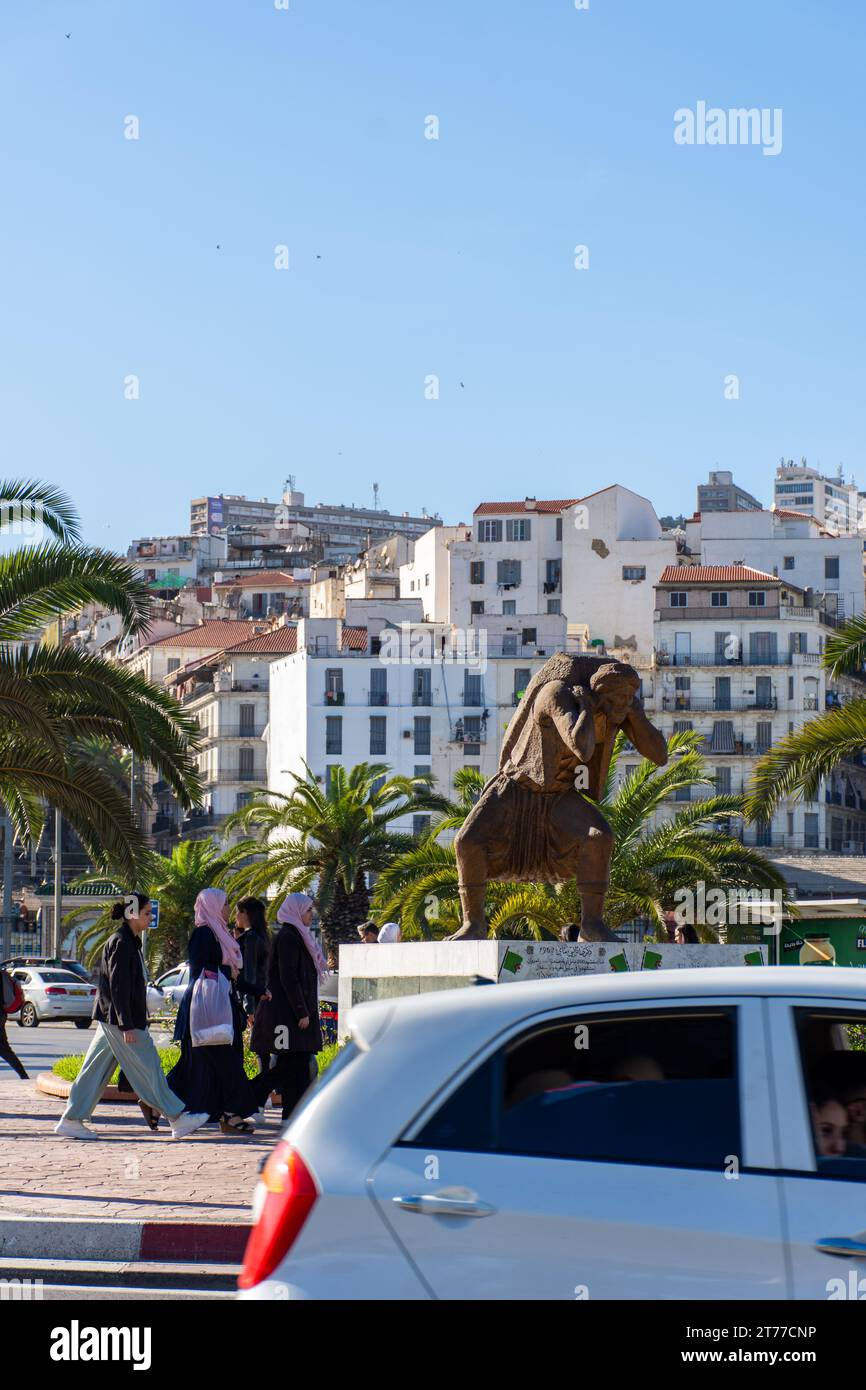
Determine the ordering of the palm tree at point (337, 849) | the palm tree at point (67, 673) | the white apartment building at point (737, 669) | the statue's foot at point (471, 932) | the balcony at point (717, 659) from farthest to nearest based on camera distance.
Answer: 1. the balcony at point (717, 659)
2. the white apartment building at point (737, 669)
3. the palm tree at point (337, 849)
4. the palm tree at point (67, 673)
5. the statue's foot at point (471, 932)

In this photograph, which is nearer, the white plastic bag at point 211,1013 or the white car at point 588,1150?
the white car at point 588,1150

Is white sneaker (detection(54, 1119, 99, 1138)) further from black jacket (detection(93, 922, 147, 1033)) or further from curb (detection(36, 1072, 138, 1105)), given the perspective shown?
curb (detection(36, 1072, 138, 1105))

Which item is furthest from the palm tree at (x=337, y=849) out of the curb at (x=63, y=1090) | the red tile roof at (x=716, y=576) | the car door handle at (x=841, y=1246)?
the red tile roof at (x=716, y=576)

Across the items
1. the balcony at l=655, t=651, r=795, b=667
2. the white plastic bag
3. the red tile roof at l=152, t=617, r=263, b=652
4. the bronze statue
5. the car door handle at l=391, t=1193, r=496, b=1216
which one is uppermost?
the red tile roof at l=152, t=617, r=263, b=652

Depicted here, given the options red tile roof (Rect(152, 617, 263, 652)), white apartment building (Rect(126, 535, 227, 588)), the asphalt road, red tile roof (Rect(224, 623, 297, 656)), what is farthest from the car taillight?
white apartment building (Rect(126, 535, 227, 588))

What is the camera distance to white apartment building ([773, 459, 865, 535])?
182038 mm

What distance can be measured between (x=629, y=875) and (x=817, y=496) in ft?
485

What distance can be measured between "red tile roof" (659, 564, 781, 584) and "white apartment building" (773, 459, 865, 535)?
81.7 meters

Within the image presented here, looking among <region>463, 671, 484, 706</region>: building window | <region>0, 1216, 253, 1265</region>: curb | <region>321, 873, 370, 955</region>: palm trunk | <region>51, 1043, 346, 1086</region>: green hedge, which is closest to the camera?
<region>0, 1216, 253, 1265</region>: curb

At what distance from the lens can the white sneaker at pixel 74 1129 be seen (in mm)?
15305

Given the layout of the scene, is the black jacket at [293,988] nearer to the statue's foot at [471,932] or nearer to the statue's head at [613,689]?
the statue's foot at [471,932]

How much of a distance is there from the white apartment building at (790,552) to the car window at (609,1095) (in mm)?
99004
